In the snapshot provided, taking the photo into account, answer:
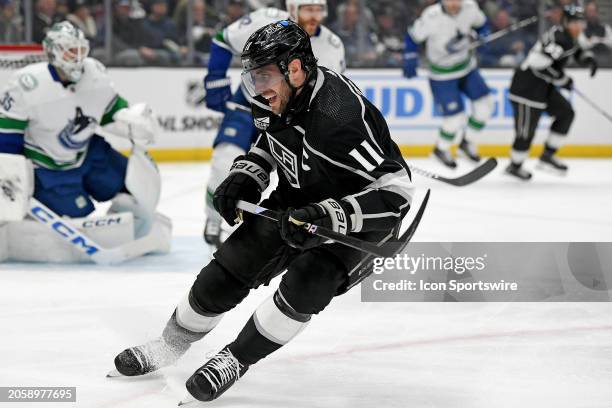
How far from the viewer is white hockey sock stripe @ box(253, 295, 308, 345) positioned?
7.91ft

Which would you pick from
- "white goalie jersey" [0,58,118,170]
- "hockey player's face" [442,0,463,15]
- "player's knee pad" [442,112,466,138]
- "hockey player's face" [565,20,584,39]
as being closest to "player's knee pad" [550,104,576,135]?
"hockey player's face" [565,20,584,39]

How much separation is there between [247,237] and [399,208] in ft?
1.20

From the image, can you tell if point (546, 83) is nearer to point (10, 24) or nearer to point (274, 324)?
point (10, 24)

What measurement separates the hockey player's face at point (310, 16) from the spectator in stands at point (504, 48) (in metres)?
4.26

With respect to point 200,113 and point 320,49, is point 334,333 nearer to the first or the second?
point 320,49

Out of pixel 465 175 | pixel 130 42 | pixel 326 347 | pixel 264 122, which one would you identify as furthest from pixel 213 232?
pixel 130 42

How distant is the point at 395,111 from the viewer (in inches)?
A: 316

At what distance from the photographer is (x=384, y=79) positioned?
7.97 m

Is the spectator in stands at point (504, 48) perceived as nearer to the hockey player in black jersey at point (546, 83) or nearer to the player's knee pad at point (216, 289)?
the hockey player in black jersey at point (546, 83)

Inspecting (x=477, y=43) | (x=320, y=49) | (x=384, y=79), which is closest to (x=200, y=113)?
(x=384, y=79)

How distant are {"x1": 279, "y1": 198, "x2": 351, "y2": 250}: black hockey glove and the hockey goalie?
6.48 ft

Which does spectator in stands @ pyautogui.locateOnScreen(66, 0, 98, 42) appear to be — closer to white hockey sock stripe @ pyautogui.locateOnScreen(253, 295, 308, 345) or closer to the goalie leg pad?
the goalie leg pad

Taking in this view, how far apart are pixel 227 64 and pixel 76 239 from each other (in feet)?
3.02

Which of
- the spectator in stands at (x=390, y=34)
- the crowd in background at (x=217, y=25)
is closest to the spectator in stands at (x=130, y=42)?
the crowd in background at (x=217, y=25)
